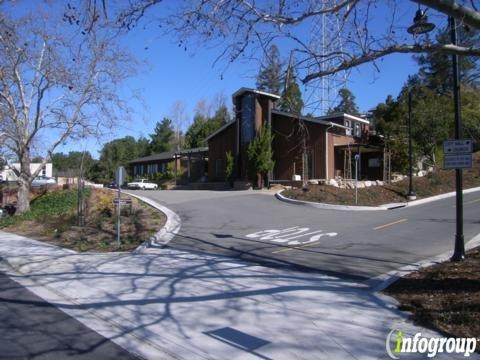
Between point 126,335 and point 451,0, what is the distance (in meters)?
6.20

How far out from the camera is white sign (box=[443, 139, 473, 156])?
10.9 metres

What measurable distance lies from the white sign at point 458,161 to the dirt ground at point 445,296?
6.70 feet

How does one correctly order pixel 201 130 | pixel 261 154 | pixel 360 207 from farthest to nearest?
pixel 201 130
pixel 261 154
pixel 360 207

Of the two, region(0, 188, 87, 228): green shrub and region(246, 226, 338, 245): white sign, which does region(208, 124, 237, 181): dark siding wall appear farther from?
region(246, 226, 338, 245): white sign

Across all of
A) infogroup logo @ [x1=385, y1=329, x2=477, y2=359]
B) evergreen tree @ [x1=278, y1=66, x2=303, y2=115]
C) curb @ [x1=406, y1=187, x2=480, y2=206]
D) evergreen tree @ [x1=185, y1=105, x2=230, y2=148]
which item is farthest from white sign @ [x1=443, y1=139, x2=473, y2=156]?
evergreen tree @ [x1=185, y1=105, x2=230, y2=148]

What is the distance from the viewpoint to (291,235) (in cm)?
1628

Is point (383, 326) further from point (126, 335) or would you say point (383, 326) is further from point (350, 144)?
point (350, 144)

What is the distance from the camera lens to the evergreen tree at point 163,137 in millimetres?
83250

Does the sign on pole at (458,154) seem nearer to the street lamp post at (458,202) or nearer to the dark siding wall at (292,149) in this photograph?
Answer: the street lamp post at (458,202)

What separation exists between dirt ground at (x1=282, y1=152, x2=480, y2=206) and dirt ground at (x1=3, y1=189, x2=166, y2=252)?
30.5 ft

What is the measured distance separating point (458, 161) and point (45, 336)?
917 cm

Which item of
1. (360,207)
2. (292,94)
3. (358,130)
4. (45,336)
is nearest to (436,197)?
(360,207)

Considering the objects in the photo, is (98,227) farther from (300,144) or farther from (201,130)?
(201,130)

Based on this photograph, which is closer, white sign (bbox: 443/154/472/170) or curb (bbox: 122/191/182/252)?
white sign (bbox: 443/154/472/170)
